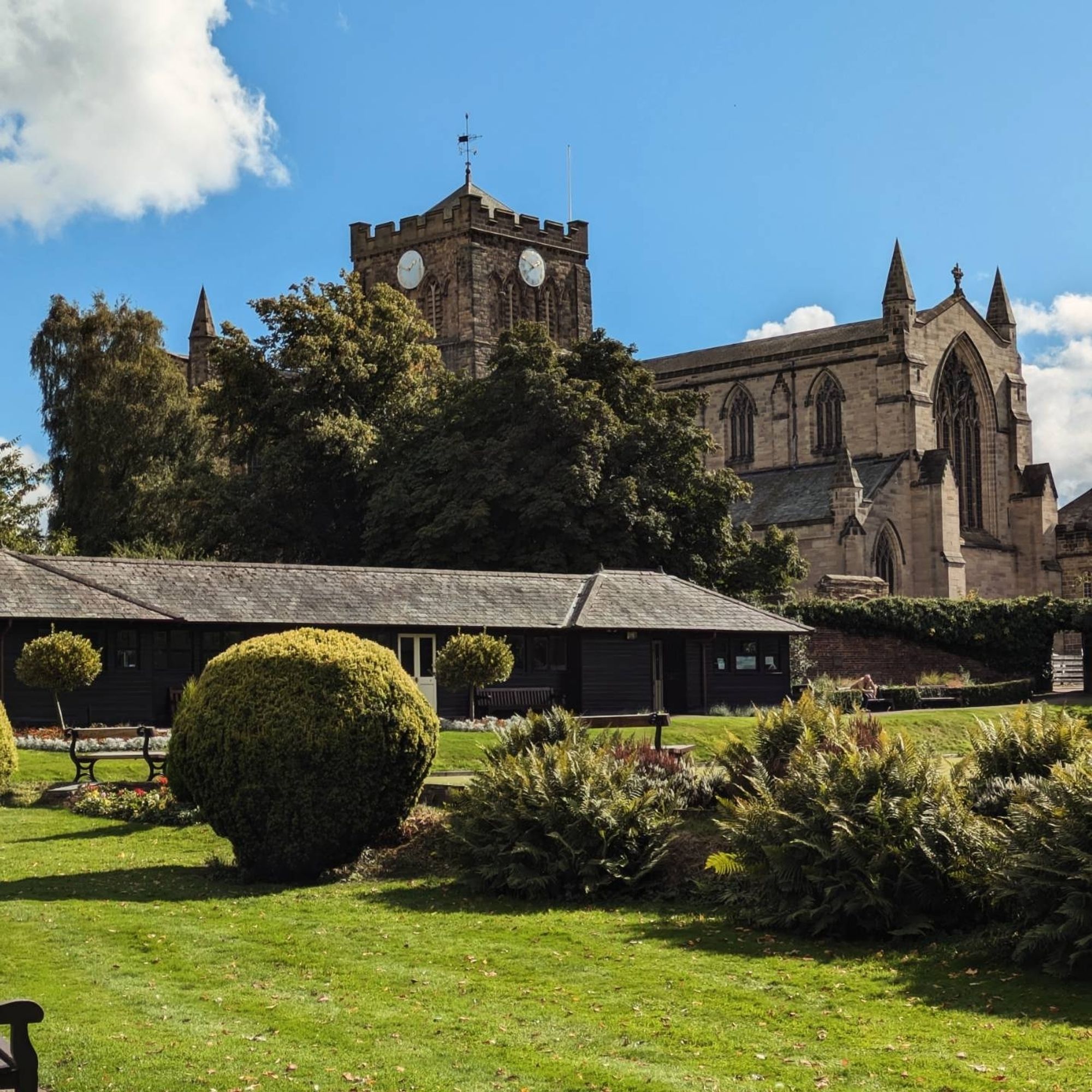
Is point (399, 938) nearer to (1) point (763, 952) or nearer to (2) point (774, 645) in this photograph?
(1) point (763, 952)

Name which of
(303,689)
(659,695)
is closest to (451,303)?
(659,695)

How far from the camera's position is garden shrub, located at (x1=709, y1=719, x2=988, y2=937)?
13.7m

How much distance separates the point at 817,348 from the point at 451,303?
2090cm

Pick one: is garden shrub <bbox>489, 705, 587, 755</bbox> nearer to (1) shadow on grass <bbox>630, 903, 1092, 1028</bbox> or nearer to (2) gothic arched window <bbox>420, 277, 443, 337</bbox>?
(1) shadow on grass <bbox>630, 903, 1092, 1028</bbox>

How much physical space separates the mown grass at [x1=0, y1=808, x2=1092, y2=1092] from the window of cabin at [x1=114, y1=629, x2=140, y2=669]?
20.2 metres

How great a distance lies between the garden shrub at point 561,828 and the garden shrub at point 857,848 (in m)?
1.27

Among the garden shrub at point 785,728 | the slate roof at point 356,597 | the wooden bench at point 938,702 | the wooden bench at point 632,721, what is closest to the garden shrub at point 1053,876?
the garden shrub at point 785,728

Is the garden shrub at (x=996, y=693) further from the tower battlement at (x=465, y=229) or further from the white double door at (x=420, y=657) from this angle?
the tower battlement at (x=465, y=229)

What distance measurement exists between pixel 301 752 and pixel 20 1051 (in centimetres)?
935

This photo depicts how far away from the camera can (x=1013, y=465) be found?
255ft

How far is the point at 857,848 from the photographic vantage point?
13922 mm

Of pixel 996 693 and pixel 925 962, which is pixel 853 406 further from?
pixel 925 962

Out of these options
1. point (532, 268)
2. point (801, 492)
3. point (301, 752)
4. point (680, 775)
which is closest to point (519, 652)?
point (680, 775)

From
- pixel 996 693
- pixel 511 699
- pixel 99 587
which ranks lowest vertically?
pixel 996 693
